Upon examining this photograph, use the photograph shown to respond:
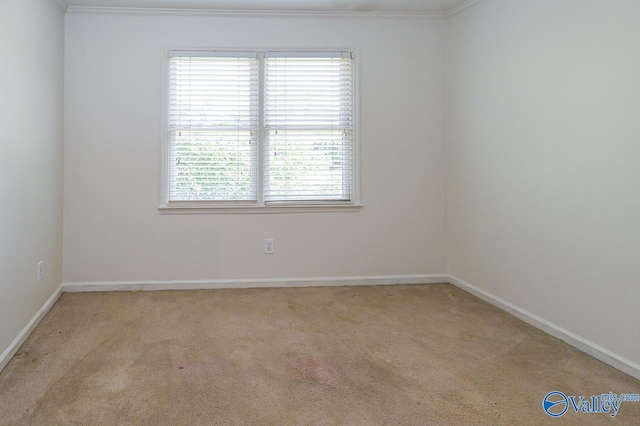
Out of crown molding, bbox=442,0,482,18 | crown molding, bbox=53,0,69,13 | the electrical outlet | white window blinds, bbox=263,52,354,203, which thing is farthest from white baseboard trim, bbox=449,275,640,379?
crown molding, bbox=53,0,69,13

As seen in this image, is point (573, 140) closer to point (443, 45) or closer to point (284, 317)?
point (443, 45)

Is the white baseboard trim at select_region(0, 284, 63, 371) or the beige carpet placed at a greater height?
the white baseboard trim at select_region(0, 284, 63, 371)

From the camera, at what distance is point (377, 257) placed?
359 cm

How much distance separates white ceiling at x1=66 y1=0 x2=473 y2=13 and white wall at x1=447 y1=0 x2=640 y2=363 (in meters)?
0.34

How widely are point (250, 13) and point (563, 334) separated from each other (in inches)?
135

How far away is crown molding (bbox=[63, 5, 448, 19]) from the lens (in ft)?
10.6

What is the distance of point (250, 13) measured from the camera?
11.1 feet

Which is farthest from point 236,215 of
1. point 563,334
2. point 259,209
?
point 563,334

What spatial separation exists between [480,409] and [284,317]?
1.46m

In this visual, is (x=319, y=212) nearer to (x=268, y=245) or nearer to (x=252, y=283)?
(x=268, y=245)

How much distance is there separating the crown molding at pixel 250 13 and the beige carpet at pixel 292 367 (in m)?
2.43

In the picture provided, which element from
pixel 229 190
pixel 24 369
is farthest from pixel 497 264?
pixel 24 369

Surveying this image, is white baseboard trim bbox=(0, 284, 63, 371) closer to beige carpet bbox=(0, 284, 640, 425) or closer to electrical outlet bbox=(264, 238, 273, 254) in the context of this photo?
beige carpet bbox=(0, 284, 640, 425)

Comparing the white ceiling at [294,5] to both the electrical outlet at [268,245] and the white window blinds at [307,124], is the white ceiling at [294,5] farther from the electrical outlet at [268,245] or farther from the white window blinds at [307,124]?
the electrical outlet at [268,245]
